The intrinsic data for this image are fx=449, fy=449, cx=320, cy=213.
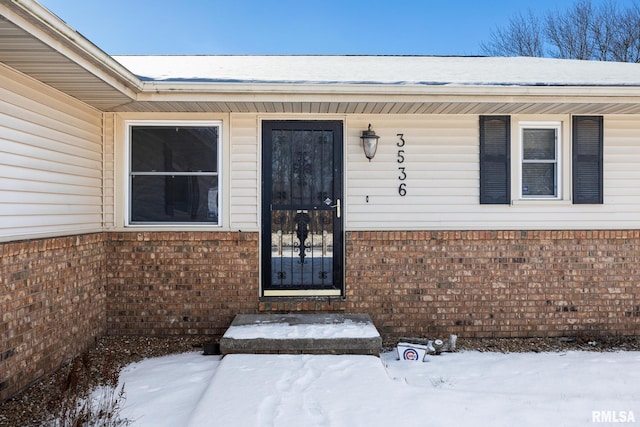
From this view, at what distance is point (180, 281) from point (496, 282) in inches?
144

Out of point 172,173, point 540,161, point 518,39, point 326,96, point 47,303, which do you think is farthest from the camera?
point 518,39

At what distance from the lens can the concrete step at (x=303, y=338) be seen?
4219 mm

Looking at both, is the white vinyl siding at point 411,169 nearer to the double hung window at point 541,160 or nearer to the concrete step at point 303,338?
the double hung window at point 541,160

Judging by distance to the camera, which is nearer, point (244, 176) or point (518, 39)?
point (244, 176)

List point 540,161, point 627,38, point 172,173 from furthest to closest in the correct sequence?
point 627,38, point 540,161, point 172,173

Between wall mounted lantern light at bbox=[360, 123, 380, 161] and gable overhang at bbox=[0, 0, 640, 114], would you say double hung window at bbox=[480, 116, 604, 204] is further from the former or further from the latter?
wall mounted lantern light at bbox=[360, 123, 380, 161]

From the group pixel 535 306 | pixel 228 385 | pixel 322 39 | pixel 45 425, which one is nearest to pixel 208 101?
pixel 228 385

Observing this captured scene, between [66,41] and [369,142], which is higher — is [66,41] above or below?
above

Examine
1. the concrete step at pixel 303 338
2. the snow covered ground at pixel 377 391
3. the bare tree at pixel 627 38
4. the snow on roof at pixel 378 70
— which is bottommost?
the snow covered ground at pixel 377 391

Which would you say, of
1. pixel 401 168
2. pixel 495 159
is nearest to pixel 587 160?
pixel 495 159

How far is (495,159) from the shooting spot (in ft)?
17.1

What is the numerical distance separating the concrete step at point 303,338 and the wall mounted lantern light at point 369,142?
1.89m

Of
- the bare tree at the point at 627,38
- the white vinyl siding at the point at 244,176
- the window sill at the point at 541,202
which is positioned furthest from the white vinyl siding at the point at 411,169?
the bare tree at the point at 627,38

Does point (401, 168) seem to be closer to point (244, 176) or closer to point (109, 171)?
point (244, 176)
